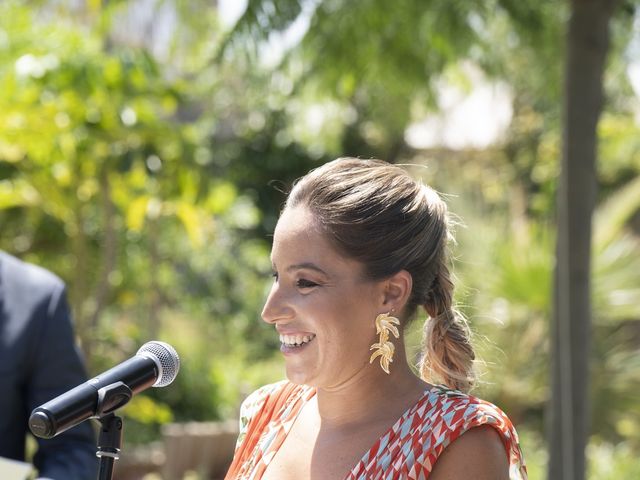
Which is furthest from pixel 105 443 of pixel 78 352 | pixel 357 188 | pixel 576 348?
pixel 576 348

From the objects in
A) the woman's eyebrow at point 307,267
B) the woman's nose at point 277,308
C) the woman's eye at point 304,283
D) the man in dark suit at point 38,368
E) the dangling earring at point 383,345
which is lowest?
the man in dark suit at point 38,368

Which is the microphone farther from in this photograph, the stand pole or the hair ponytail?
the hair ponytail

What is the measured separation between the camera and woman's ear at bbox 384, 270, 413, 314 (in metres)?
2.28

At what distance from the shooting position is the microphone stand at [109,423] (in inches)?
77.5

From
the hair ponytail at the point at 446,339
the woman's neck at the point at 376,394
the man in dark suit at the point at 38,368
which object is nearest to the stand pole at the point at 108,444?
the woman's neck at the point at 376,394

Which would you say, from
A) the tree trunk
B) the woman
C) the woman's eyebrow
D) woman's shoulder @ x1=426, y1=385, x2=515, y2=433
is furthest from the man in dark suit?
the tree trunk

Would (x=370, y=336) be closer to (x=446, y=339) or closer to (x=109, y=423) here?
(x=446, y=339)

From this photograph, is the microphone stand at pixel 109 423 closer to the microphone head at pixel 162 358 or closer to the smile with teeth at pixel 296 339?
the microphone head at pixel 162 358

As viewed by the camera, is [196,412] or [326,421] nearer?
[326,421]

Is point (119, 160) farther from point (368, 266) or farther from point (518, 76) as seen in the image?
point (368, 266)

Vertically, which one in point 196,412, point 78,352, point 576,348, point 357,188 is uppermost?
point 357,188

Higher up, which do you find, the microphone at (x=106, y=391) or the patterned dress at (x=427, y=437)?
the microphone at (x=106, y=391)

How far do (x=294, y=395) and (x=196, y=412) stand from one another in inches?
366

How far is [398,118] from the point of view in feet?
25.0
